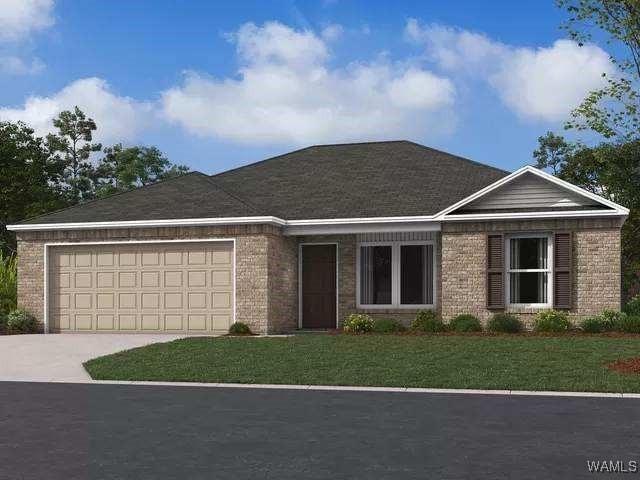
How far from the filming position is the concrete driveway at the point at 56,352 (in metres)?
16.0

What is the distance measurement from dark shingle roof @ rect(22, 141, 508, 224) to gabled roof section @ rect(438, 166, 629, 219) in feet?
3.66

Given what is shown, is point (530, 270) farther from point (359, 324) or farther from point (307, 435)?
point (307, 435)

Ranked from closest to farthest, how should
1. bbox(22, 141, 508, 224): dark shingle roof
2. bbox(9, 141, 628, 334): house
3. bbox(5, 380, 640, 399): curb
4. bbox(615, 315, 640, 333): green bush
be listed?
bbox(5, 380, 640, 399): curb
bbox(615, 315, 640, 333): green bush
bbox(9, 141, 628, 334): house
bbox(22, 141, 508, 224): dark shingle roof

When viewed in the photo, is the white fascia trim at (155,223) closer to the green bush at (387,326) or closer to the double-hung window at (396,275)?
the double-hung window at (396,275)

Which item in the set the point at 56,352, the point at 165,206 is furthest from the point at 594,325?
the point at 56,352

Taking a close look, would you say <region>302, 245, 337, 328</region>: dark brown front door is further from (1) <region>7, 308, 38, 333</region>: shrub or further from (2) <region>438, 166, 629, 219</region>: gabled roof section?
(1) <region>7, 308, 38, 333</region>: shrub

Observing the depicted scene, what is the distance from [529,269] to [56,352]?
12766mm

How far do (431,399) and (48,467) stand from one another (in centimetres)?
619

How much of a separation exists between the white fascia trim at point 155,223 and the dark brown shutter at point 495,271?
6.05 metres

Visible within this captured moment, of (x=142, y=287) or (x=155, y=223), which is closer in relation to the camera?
(x=155, y=223)

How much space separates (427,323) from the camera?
22.8 meters

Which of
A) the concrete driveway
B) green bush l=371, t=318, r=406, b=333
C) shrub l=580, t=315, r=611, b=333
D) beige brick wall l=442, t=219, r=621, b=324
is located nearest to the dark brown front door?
green bush l=371, t=318, r=406, b=333

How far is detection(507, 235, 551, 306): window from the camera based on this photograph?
909 inches

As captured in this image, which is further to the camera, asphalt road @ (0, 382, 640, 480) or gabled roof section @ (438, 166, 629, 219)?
gabled roof section @ (438, 166, 629, 219)
